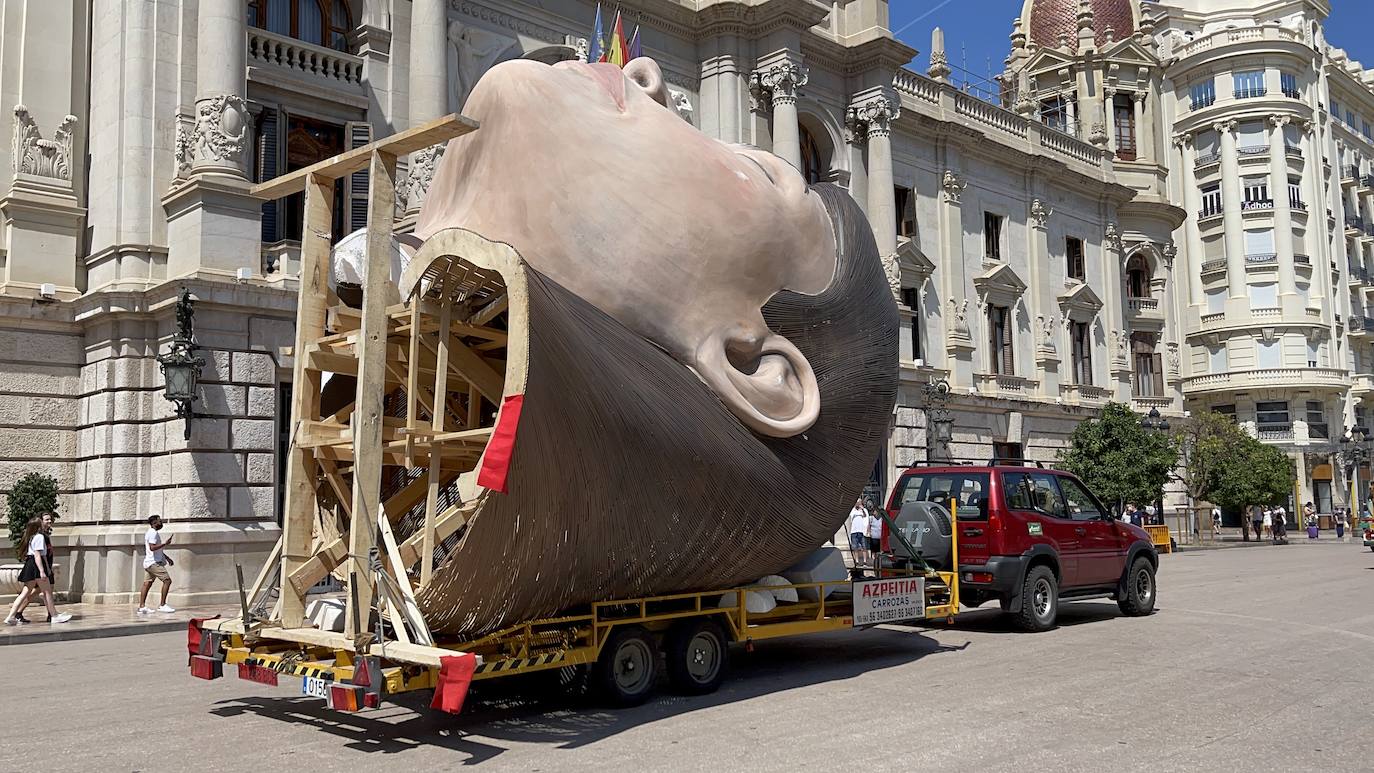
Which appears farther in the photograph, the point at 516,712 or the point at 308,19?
the point at 308,19

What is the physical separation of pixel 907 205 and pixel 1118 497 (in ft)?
35.3

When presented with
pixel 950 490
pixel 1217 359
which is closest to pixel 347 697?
pixel 950 490

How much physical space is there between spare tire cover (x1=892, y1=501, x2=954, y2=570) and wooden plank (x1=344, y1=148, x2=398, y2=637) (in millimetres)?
6896

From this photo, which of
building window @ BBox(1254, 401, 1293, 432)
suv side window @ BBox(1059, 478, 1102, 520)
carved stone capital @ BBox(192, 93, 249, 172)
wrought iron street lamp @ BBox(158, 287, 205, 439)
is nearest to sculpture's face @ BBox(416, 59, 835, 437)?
suv side window @ BBox(1059, 478, 1102, 520)

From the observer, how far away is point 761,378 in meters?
8.83

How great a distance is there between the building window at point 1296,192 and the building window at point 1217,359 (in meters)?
7.99

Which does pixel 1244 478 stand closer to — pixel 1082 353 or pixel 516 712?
pixel 1082 353

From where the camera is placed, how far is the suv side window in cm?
1409

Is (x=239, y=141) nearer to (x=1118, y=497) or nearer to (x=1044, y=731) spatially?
(x=1044, y=731)

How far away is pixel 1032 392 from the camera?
129 ft

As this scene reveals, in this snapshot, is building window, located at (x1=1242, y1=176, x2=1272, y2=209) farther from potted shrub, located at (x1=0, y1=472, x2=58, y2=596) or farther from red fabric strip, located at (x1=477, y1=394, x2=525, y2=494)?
red fabric strip, located at (x1=477, y1=394, x2=525, y2=494)

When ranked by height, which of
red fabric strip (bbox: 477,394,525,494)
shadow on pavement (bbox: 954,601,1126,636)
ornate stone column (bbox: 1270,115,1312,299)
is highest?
ornate stone column (bbox: 1270,115,1312,299)

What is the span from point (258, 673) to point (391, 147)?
3658 mm

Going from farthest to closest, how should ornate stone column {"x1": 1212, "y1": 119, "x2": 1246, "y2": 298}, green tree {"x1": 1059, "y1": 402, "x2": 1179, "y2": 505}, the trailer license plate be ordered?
ornate stone column {"x1": 1212, "y1": 119, "x2": 1246, "y2": 298}
green tree {"x1": 1059, "y1": 402, "x2": 1179, "y2": 505}
the trailer license plate
